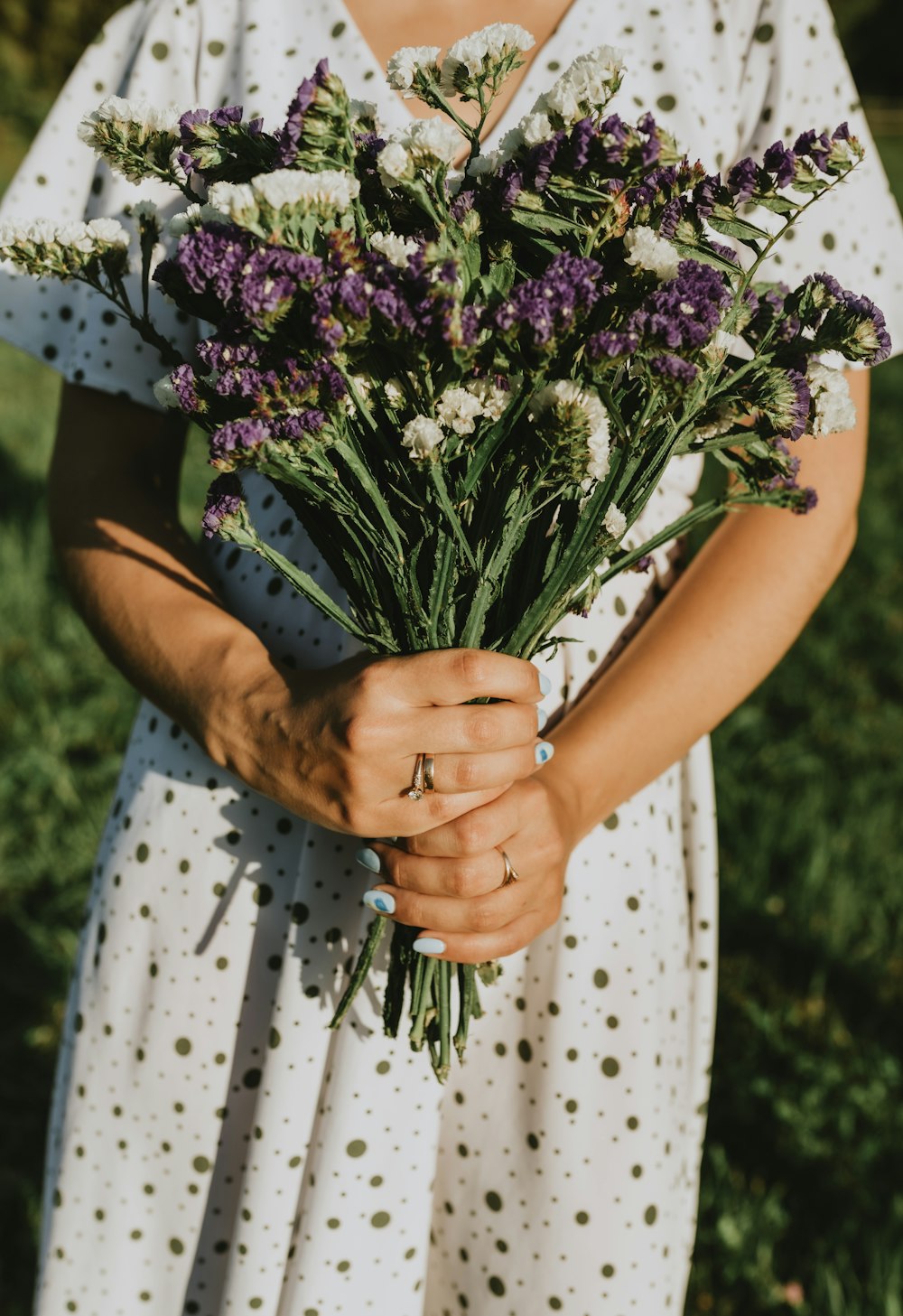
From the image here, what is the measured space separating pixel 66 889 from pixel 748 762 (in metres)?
2.23

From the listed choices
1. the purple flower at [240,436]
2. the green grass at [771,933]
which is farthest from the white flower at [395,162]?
the green grass at [771,933]

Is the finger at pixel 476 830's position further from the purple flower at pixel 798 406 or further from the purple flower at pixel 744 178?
the purple flower at pixel 744 178

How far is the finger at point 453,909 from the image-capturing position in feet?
3.61

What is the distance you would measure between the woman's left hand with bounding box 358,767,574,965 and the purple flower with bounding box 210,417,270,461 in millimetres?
450

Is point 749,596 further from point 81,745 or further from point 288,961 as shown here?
point 81,745

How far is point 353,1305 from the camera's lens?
1.32m

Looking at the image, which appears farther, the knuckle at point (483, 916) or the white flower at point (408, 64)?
the knuckle at point (483, 916)

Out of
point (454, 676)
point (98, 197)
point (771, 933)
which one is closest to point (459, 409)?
point (454, 676)

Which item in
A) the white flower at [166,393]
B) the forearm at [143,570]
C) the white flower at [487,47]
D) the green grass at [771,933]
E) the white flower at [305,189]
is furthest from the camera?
the green grass at [771,933]

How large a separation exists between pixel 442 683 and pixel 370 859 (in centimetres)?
25

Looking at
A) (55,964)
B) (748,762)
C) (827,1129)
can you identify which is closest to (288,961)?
(827,1129)

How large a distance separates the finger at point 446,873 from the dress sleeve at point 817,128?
0.78 m

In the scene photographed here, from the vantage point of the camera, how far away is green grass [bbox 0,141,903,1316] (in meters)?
2.35

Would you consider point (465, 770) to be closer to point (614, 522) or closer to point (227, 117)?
point (614, 522)
